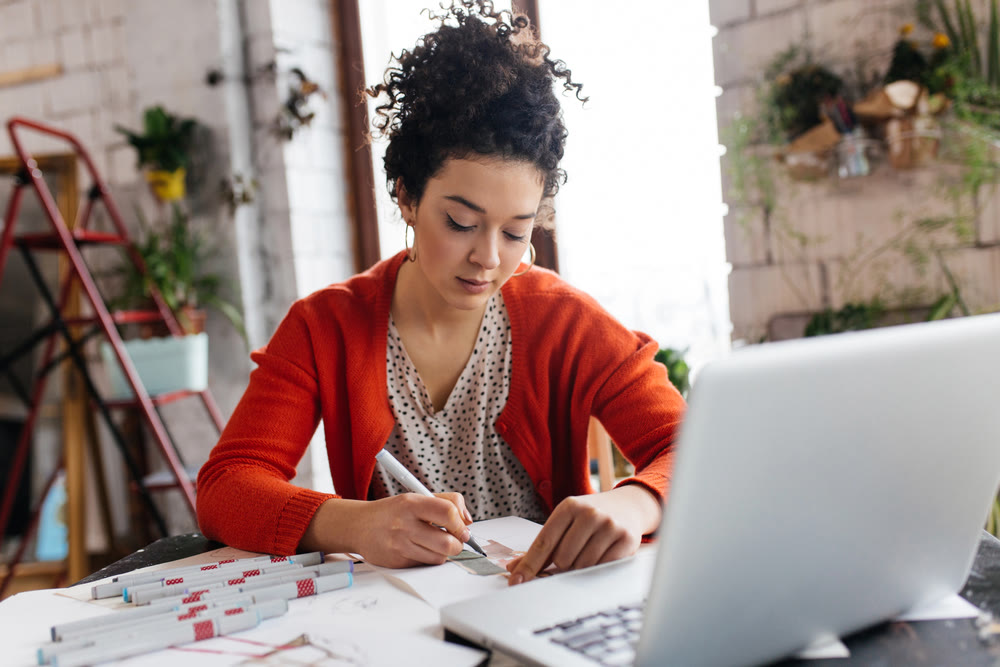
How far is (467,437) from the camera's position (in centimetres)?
122

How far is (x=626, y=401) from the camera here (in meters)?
1.08

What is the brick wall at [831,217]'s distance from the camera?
1.62 metres

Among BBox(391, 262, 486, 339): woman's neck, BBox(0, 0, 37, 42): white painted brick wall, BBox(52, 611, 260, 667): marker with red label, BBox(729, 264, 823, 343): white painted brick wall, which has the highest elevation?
BBox(0, 0, 37, 42): white painted brick wall

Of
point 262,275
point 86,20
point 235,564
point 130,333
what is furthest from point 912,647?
point 86,20

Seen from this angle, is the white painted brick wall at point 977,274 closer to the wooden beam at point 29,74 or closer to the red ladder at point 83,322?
the red ladder at point 83,322

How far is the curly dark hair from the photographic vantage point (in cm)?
101

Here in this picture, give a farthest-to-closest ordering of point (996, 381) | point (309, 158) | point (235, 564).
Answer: point (309, 158), point (235, 564), point (996, 381)

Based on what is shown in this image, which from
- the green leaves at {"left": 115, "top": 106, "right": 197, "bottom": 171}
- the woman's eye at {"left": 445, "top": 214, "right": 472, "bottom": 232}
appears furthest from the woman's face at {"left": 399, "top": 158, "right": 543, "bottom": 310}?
the green leaves at {"left": 115, "top": 106, "right": 197, "bottom": 171}

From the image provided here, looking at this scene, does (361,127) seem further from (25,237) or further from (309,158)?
(25,237)

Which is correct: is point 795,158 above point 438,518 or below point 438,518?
above

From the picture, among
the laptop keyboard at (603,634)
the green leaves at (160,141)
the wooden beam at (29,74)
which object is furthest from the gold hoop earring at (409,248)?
the wooden beam at (29,74)

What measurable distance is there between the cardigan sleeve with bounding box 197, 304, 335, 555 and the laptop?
38 centimetres

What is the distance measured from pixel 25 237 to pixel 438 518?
2054 mm

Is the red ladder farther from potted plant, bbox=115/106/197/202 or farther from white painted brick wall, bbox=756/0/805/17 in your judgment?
white painted brick wall, bbox=756/0/805/17
